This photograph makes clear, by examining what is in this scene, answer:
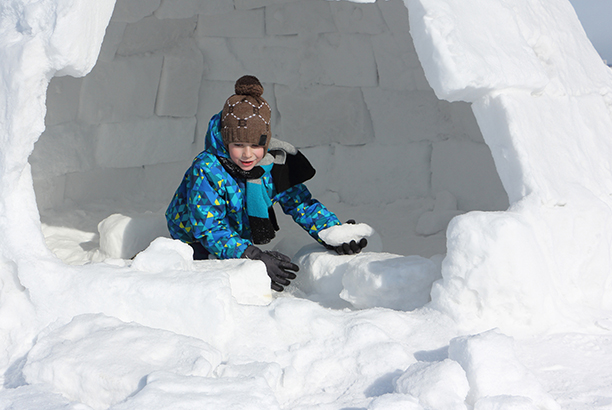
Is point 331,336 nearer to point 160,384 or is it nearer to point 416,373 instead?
point 416,373

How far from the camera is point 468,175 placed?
3.35m

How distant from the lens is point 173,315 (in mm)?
1666

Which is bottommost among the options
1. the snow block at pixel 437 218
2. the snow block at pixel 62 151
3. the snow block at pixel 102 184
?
the snow block at pixel 437 218

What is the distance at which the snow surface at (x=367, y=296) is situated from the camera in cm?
137

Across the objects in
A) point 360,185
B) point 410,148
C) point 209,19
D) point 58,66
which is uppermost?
point 209,19

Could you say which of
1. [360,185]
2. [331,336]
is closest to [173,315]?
[331,336]

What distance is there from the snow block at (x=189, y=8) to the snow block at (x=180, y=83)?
0.30 m

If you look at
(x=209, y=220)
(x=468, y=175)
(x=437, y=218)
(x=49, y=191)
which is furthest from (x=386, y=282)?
(x=49, y=191)

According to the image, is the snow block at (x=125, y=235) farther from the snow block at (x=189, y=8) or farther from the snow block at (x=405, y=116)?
the snow block at (x=405, y=116)

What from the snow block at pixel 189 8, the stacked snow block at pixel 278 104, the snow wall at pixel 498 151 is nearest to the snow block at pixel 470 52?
the snow wall at pixel 498 151

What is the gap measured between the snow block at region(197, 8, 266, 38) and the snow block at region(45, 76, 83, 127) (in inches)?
33.9

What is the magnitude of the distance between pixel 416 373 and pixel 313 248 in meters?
1.16

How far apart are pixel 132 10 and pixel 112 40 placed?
0.89 feet

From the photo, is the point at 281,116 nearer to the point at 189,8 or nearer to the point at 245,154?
the point at 189,8
